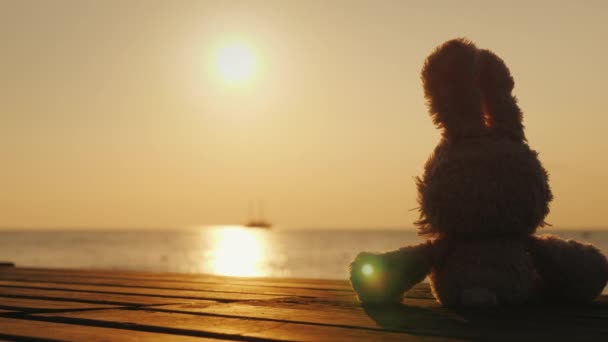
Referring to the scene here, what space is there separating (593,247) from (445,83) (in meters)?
0.86

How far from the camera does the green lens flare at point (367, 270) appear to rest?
2518 millimetres

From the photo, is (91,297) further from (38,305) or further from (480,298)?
(480,298)

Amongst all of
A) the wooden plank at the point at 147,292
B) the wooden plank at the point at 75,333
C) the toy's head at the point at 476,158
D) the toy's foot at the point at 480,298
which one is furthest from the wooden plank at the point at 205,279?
the wooden plank at the point at 75,333

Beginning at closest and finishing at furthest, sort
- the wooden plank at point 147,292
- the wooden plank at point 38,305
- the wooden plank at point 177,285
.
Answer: the wooden plank at point 38,305 → the wooden plank at point 147,292 → the wooden plank at point 177,285

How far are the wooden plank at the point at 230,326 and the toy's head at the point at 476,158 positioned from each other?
875mm

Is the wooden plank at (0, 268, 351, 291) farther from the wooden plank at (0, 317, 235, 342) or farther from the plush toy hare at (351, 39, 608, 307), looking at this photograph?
the wooden plank at (0, 317, 235, 342)

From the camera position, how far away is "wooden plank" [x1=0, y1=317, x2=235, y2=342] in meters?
1.70

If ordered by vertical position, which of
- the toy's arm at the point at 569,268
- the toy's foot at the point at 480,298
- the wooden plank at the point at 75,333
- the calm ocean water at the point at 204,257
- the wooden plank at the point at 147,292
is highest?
the calm ocean water at the point at 204,257

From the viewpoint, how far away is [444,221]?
2572mm

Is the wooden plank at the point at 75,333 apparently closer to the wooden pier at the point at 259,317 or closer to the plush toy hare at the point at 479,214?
the wooden pier at the point at 259,317

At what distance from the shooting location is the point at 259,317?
2.06 metres

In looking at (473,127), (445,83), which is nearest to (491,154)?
(473,127)

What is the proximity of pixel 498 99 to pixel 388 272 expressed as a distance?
825 millimetres

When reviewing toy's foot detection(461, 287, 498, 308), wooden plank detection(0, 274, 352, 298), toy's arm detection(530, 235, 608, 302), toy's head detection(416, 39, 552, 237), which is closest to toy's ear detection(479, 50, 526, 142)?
toy's head detection(416, 39, 552, 237)
